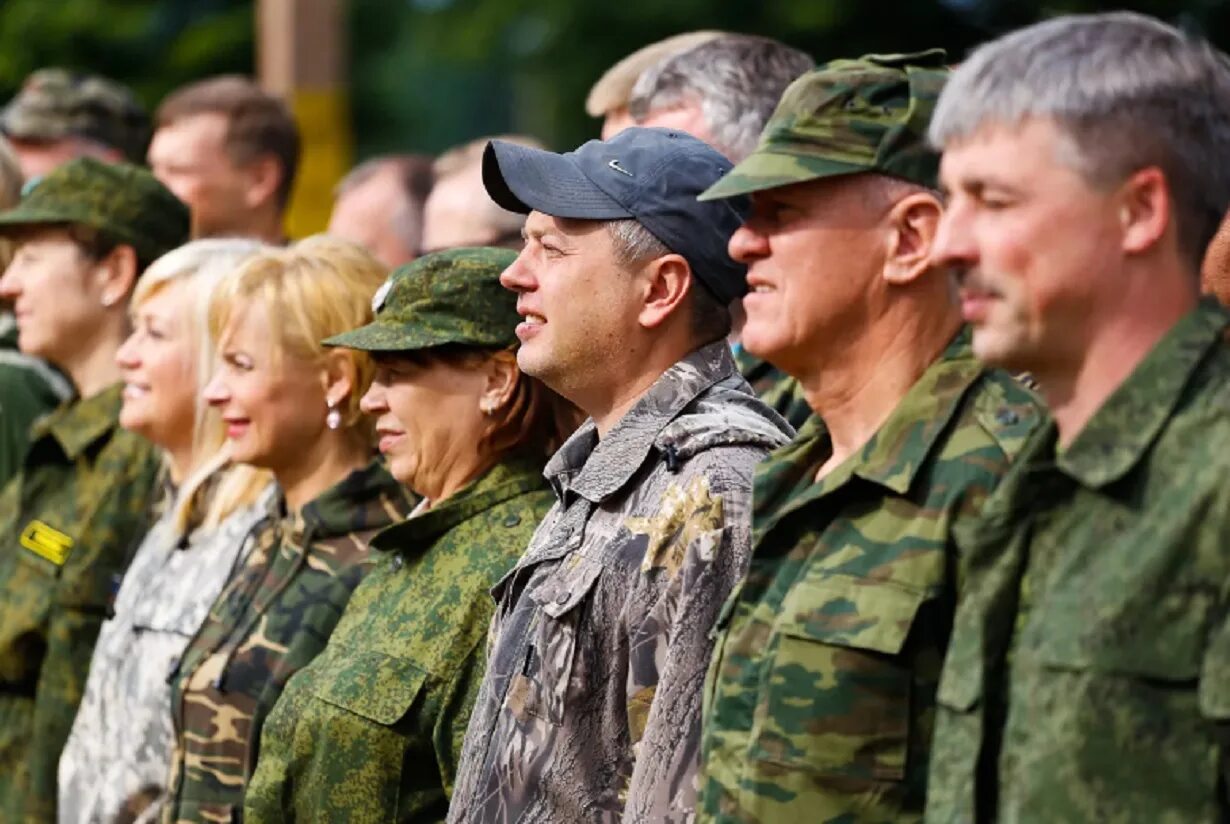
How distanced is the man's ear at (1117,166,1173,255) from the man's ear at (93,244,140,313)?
430cm

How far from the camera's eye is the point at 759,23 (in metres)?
12.3

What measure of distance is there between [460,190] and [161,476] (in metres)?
1.39

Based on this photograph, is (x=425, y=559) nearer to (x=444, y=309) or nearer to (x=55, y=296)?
(x=444, y=309)

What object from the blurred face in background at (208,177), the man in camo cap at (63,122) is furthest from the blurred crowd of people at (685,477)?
the man in camo cap at (63,122)

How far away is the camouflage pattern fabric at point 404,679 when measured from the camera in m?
4.29

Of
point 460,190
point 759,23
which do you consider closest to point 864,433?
A: point 460,190

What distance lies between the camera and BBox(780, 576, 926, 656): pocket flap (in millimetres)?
2924

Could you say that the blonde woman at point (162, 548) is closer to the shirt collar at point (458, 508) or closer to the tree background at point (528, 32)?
the shirt collar at point (458, 508)

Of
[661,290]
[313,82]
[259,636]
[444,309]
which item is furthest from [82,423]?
[313,82]

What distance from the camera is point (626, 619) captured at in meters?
3.56

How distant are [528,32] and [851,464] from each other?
11.5 metres

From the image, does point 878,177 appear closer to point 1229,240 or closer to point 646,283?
point 646,283

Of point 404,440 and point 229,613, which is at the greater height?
point 404,440

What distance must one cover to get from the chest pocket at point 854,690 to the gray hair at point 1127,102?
61 centimetres
